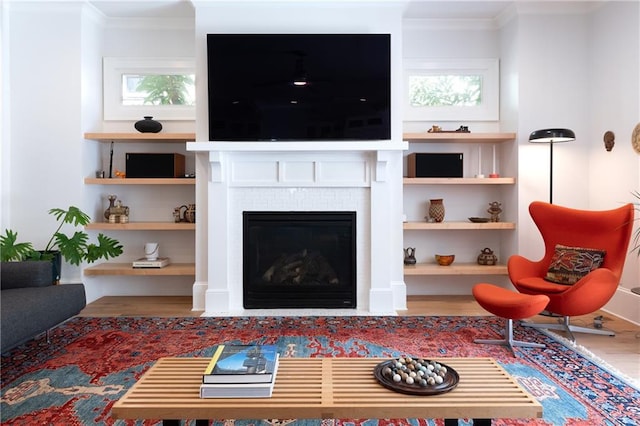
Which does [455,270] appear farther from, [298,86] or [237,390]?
[237,390]

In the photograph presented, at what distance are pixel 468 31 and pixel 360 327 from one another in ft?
10.9

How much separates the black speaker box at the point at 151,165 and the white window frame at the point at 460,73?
248cm

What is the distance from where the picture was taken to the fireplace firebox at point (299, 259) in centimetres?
404

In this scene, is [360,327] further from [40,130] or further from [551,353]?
[40,130]

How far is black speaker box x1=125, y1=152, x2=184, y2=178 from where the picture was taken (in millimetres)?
4391

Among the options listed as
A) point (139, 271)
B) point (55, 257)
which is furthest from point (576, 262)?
point (55, 257)

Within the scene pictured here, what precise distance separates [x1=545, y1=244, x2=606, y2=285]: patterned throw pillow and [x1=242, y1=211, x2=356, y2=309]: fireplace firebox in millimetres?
1661

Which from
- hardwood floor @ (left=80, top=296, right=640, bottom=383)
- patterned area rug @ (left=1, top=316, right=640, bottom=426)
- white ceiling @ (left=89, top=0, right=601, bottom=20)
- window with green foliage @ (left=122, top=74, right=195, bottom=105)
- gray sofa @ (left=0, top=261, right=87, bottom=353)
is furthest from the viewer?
window with green foliage @ (left=122, top=74, right=195, bottom=105)

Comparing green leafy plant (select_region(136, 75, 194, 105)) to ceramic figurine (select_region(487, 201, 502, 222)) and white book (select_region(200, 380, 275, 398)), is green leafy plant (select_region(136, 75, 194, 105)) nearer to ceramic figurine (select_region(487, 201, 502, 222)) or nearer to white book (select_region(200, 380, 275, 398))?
ceramic figurine (select_region(487, 201, 502, 222))

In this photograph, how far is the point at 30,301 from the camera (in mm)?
2781

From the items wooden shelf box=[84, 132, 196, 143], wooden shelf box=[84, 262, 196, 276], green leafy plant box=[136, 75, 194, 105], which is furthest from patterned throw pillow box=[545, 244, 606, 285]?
green leafy plant box=[136, 75, 194, 105]

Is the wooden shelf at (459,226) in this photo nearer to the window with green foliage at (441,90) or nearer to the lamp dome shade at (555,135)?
the lamp dome shade at (555,135)

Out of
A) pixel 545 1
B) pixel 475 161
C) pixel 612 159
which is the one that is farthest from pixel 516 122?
pixel 545 1

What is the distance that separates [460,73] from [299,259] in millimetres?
2621
